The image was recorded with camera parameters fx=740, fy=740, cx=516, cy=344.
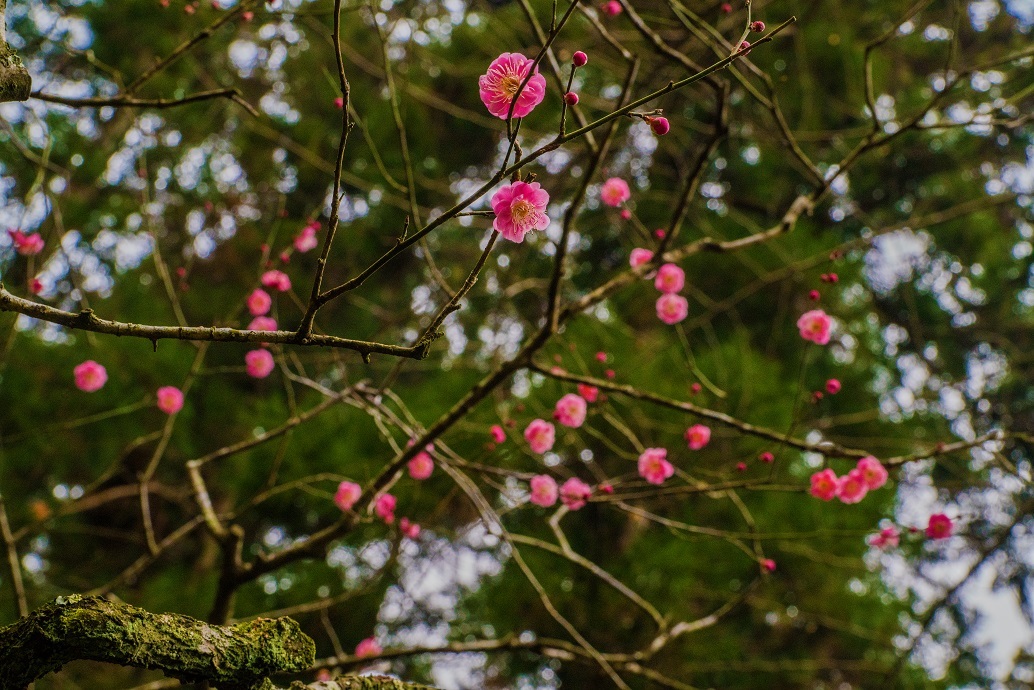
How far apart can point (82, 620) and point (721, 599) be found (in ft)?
10.0

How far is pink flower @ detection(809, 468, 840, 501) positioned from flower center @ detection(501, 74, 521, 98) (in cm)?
145

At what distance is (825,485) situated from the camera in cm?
210

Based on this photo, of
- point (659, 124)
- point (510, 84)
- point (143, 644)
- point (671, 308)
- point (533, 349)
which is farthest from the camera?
point (671, 308)

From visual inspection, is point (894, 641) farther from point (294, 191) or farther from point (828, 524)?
point (294, 191)

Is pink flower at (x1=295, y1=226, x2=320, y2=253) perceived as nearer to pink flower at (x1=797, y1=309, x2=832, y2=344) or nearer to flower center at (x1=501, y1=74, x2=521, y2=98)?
flower center at (x1=501, y1=74, x2=521, y2=98)

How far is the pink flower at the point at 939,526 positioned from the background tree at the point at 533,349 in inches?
0.4

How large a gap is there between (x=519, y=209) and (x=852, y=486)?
4.83 feet

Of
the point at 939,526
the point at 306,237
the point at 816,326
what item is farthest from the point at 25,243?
the point at 939,526

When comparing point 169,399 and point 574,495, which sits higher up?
point 169,399

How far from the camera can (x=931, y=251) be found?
5094 mm

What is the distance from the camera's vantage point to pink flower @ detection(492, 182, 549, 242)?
101 cm

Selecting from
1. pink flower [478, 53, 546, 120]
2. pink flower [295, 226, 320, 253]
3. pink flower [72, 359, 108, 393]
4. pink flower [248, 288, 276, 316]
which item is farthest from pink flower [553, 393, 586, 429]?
pink flower [72, 359, 108, 393]

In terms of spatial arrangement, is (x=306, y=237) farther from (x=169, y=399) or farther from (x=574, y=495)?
(x=574, y=495)

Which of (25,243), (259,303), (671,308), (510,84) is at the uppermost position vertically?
(671,308)
